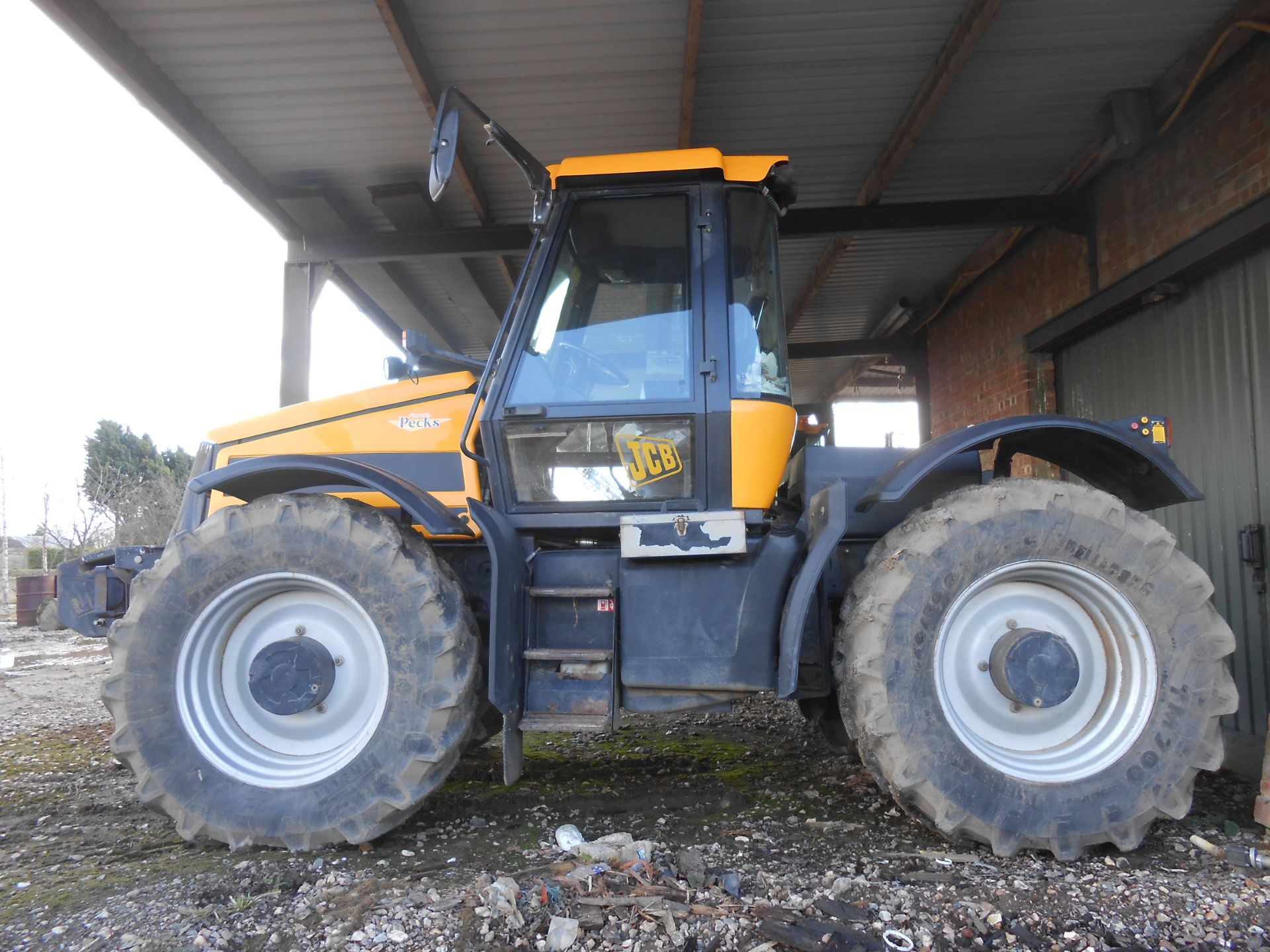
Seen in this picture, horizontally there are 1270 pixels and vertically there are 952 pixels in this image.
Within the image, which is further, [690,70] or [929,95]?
[929,95]

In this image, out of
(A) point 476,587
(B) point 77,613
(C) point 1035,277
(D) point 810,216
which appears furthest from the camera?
(C) point 1035,277

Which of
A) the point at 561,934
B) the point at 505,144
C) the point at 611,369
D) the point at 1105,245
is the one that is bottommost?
the point at 561,934

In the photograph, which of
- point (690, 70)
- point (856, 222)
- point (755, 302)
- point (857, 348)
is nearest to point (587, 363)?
point (755, 302)

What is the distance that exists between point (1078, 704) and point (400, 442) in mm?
2977

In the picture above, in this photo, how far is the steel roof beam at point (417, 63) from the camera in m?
4.52

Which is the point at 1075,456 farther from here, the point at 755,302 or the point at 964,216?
the point at 964,216

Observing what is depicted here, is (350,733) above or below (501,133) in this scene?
below

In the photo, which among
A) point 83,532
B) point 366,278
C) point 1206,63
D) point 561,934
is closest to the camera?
point 561,934

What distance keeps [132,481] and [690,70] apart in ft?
83.0

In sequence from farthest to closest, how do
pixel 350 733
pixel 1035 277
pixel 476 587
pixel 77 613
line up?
pixel 1035 277 < pixel 77 613 < pixel 476 587 < pixel 350 733

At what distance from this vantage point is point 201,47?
16.1 ft

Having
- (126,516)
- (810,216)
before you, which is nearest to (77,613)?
(810,216)

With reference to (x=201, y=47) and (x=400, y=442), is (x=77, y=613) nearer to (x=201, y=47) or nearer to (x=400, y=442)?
(x=400, y=442)

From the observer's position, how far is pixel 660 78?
5.23m
